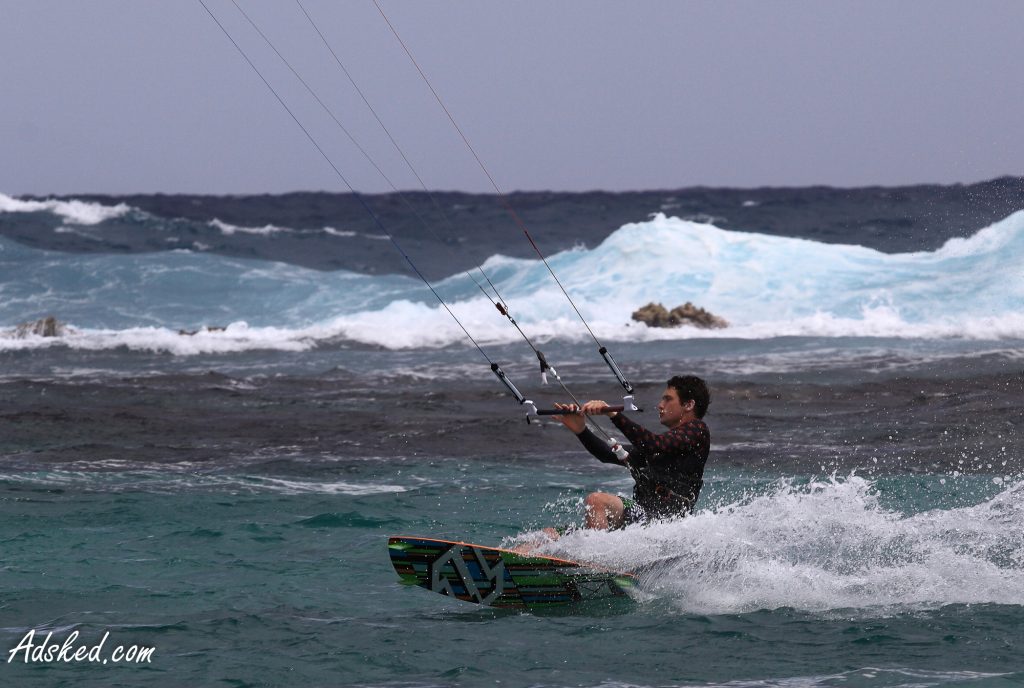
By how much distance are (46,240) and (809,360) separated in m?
46.4

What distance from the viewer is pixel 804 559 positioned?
1038 centimetres

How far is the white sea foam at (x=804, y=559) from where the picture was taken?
31.4 feet

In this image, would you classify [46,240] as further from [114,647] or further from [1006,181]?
[114,647]

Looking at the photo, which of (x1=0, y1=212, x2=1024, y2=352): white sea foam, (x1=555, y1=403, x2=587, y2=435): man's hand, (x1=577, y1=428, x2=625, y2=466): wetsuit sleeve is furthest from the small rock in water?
(x1=555, y1=403, x2=587, y2=435): man's hand

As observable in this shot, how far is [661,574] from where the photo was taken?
9883 millimetres

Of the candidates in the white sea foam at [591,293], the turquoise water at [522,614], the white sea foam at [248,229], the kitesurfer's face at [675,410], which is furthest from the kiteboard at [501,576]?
the white sea foam at [248,229]

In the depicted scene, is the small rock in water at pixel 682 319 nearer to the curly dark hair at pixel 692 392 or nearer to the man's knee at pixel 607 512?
the curly dark hair at pixel 692 392

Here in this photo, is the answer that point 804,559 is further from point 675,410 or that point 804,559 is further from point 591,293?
point 591,293

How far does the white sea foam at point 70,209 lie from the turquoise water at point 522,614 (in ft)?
190

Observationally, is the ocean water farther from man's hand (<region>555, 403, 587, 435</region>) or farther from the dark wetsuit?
man's hand (<region>555, 403, 587, 435</region>)

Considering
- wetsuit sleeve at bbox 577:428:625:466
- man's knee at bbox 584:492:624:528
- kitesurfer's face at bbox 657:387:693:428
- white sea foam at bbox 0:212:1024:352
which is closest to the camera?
wetsuit sleeve at bbox 577:428:625:466

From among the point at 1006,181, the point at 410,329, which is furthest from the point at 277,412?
the point at 1006,181

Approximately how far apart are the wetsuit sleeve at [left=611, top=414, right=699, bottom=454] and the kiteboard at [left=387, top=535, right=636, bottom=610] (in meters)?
0.98

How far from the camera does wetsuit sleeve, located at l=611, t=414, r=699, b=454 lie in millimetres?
9844
